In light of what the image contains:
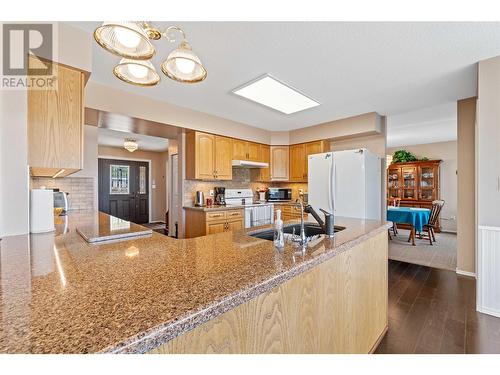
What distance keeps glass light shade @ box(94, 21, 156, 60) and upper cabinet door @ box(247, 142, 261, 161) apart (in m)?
3.50

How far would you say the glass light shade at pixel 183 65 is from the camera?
138 cm

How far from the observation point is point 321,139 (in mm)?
4531

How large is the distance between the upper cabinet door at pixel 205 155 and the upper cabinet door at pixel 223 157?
0.08 metres

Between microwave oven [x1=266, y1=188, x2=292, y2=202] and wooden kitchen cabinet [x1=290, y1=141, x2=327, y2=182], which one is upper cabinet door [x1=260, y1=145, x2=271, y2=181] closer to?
microwave oven [x1=266, y1=188, x2=292, y2=202]

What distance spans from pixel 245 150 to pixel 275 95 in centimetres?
168

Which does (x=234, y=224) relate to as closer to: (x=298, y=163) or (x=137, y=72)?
(x=298, y=163)

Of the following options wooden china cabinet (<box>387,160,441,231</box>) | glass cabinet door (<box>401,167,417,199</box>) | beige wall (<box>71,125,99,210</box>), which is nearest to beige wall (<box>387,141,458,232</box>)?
wooden china cabinet (<box>387,160,441,231</box>)

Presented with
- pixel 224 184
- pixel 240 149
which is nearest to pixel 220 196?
pixel 224 184

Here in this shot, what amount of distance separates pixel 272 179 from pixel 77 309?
4.64m

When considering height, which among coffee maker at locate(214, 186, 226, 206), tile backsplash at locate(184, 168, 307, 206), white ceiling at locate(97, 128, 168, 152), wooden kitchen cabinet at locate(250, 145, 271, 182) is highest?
white ceiling at locate(97, 128, 168, 152)

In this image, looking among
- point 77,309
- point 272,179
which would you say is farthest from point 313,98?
point 77,309

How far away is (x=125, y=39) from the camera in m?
1.20

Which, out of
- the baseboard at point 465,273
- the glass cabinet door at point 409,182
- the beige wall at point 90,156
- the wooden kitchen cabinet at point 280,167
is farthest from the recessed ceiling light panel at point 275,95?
the glass cabinet door at point 409,182

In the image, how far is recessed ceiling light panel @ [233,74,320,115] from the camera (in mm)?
2738
